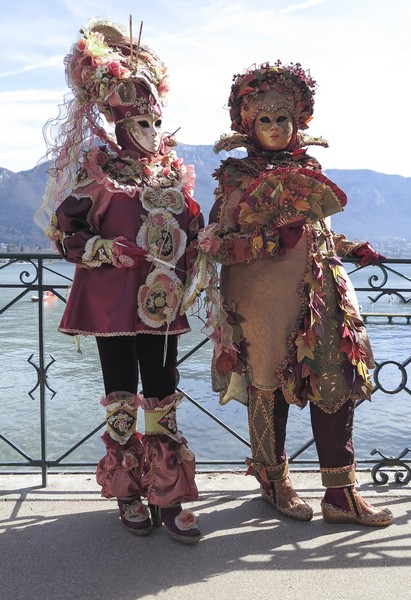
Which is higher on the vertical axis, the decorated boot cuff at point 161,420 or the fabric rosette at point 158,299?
the fabric rosette at point 158,299

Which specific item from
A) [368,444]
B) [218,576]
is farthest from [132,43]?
[368,444]

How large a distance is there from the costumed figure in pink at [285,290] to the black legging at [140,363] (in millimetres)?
223

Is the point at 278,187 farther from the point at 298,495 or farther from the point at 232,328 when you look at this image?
the point at 298,495

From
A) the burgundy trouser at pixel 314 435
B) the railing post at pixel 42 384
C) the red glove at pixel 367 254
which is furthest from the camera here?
the railing post at pixel 42 384

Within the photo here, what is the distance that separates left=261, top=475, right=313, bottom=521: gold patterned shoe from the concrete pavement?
0.03 m

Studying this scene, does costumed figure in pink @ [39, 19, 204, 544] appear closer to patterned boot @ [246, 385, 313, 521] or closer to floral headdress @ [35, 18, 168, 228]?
floral headdress @ [35, 18, 168, 228]

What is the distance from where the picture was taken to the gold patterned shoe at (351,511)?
2555 mm

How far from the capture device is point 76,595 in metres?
2.04

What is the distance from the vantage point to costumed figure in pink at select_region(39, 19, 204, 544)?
2.44m

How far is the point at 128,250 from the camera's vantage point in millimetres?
2363

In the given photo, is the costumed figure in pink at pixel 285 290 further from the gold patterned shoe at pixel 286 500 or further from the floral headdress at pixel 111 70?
the floral headdress at pixel 111 70

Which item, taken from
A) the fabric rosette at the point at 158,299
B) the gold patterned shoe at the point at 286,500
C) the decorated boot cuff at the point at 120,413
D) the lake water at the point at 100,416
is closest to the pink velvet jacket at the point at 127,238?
the fabric rosette at the point at 158,299

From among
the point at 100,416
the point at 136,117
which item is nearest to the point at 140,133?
the point at 136,117

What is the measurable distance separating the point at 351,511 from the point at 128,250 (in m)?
1.41
